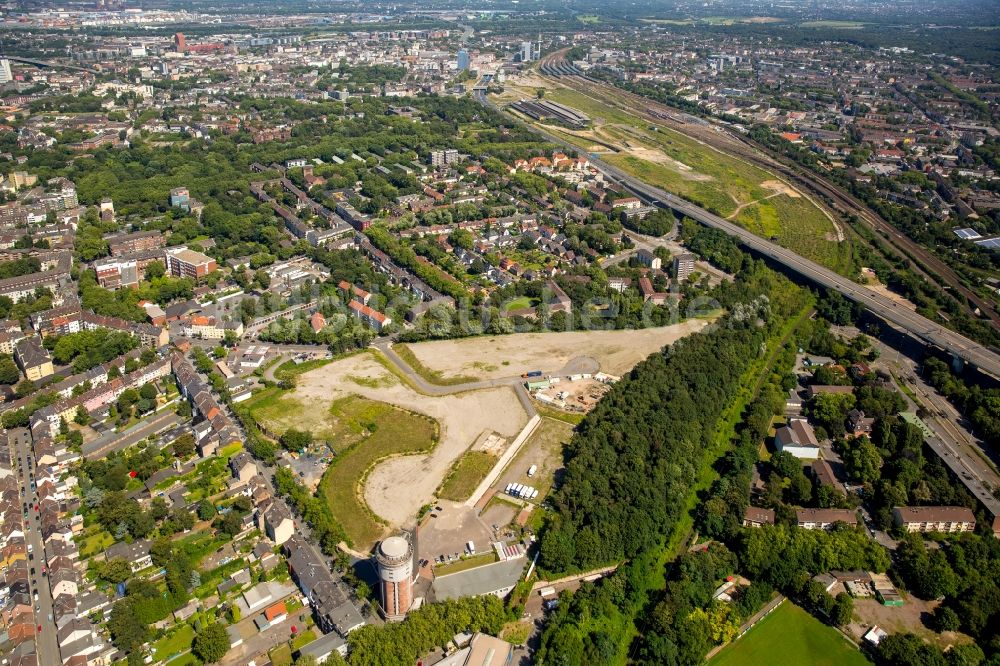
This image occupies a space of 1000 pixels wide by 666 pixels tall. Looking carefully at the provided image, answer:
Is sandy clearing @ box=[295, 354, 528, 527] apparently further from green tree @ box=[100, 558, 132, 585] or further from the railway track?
the railway track

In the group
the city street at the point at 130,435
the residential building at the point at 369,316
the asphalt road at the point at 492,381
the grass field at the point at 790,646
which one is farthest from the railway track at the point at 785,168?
the city street at the point at 130,435

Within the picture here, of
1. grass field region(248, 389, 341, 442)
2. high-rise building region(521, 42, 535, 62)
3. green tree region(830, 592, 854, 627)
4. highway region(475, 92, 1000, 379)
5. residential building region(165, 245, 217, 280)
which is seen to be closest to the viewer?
green tree region(830, 592, 854, 627)

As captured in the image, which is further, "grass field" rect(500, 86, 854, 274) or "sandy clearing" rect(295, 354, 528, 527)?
"grass field" rect(500, 86, 854, 274)

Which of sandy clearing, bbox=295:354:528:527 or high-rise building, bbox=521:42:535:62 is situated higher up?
high-rise building, bbox=521:42:535:62

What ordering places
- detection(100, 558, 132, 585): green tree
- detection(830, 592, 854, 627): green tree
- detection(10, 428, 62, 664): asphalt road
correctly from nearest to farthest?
detection(10, 428, 62, 664): asphalt road, detection(830, 592, 854, 627): green tree, detection(100, 558, 132, 585): green tree

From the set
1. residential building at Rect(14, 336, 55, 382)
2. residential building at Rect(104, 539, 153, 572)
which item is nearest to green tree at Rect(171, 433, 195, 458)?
residential building at Rect(104, 539, 153, 572)

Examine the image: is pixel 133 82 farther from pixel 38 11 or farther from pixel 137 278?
pixel 38 11

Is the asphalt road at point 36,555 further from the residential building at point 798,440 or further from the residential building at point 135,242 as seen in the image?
the residential building at point 798,440
